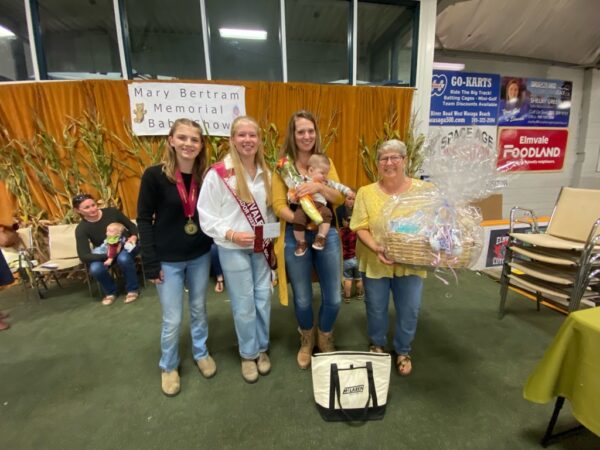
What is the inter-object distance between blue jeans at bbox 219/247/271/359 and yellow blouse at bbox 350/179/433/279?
0.57 m

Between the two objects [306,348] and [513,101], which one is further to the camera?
[513,101]

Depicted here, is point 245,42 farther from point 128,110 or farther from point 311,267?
point 311,267

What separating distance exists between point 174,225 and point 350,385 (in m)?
1.22

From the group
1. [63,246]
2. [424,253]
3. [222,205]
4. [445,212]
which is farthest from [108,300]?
[445,212]

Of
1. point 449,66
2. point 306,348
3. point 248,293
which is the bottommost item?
point 306,348

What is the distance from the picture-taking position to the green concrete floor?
1.38 metres

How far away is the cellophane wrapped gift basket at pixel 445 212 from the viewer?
1206 mm

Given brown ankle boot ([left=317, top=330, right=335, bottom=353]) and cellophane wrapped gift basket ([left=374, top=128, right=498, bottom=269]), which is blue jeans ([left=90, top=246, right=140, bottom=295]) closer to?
brown ankle boot ([left=317, top=330, right=335, bottom=353])

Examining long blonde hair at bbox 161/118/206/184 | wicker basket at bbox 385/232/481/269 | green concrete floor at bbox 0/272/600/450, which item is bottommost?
green concrete floor at bbox 0/272/600/450

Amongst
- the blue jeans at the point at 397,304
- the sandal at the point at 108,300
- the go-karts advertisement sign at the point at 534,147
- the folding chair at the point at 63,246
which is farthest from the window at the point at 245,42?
the go-karts advertisement sign at the point at 534,147

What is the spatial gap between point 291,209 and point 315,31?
359cm

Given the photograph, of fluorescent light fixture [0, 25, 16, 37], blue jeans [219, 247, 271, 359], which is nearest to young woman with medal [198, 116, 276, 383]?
blue jeans [219, 247, 271, 359]

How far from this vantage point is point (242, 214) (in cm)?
148

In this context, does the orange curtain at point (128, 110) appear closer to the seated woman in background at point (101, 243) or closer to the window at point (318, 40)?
the window at point (318, 40)
